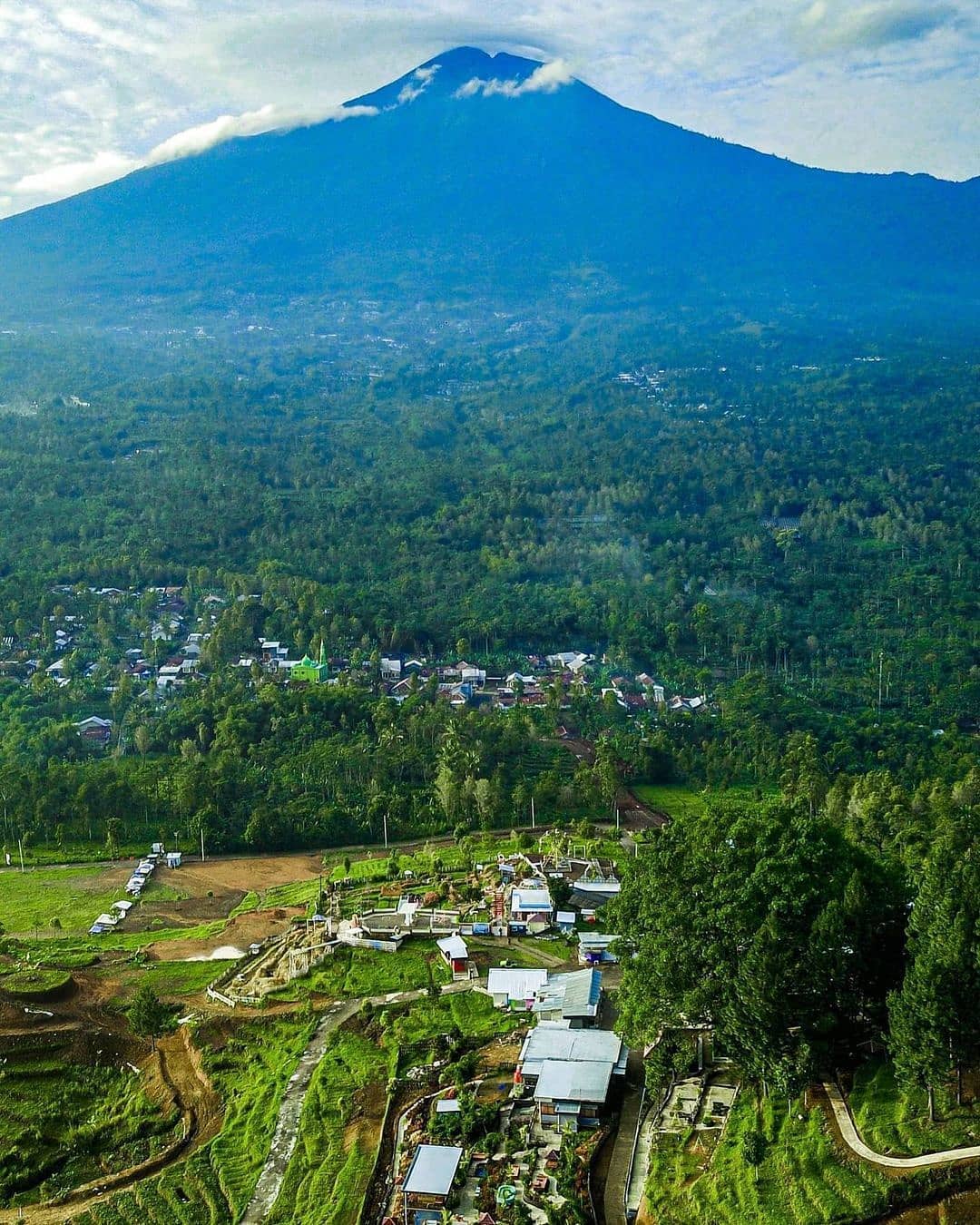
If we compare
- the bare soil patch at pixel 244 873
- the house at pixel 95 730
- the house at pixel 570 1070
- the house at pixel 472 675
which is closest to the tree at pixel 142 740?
the house at pixel 95 730

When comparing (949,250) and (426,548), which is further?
(949,250)

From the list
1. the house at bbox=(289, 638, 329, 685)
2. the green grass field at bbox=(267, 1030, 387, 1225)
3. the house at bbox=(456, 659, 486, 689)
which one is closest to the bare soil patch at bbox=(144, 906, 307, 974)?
the green grass field at bbox=(267, 1030, 387, 1225)

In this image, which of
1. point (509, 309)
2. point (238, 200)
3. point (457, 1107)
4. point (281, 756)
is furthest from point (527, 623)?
point (238, 200)

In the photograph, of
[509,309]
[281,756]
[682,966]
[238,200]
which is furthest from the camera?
[238,200]

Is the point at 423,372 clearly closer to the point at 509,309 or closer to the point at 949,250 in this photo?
the point at 509,309

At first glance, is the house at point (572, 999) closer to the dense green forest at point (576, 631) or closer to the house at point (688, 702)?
the dense green forest at point (576, 631)

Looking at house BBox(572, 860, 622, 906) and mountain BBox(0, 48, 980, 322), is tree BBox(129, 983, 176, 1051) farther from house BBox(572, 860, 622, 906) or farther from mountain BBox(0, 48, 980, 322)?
mountain BBox(0, 48, 980, 322)

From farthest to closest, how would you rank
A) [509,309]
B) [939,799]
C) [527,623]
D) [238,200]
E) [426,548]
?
[238,200] < [509,309] < [426,548] < [527,623] < [939,799]
